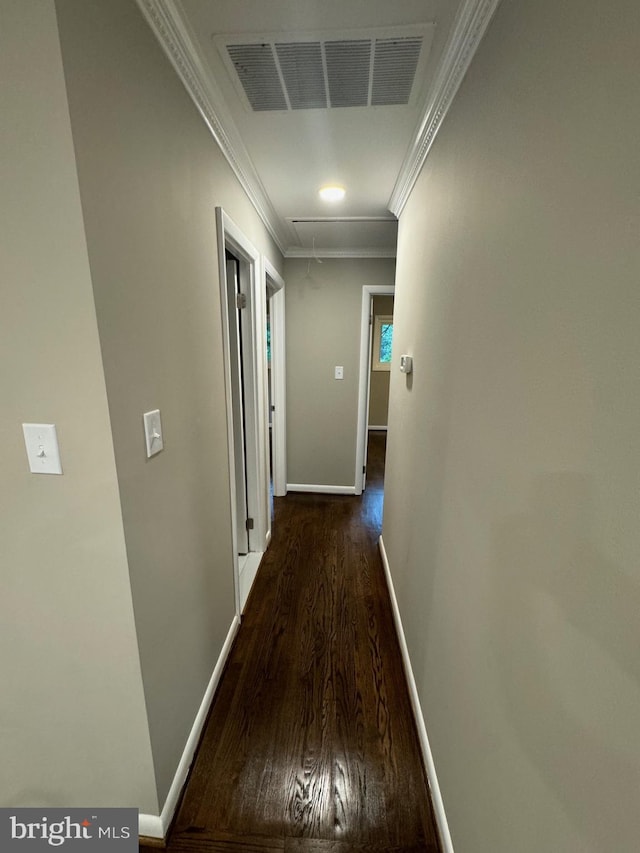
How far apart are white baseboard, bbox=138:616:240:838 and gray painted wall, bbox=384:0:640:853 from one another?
34.8 inches

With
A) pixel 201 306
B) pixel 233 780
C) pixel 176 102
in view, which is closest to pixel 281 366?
pixel 201 306

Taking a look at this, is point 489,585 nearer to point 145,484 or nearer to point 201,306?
point 145,484

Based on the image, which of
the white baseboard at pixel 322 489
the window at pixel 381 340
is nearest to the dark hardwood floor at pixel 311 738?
the white baseboard at pixel 322 489

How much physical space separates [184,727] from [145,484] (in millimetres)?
969

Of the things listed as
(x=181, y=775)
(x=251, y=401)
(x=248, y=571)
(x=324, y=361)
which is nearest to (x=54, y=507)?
(x=181, y=775)

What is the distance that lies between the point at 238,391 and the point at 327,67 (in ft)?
4.35

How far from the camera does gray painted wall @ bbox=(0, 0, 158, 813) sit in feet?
2.09

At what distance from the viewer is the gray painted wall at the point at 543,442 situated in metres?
0.44

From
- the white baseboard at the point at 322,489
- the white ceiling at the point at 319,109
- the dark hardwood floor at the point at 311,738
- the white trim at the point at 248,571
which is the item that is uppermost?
the white ceiling at the point at 319,109

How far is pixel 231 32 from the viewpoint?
3.10 feet

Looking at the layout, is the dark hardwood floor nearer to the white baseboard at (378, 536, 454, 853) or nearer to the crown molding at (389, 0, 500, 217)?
the white baseboard at (378, 536, 454, 853)

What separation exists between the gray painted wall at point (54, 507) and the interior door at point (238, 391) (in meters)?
0.91

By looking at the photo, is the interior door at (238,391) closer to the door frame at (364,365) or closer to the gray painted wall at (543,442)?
the gray painted wall at (543,442)

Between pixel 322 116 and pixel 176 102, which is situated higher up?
pixel 322 116
